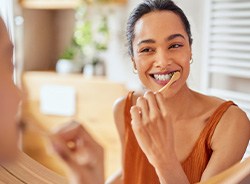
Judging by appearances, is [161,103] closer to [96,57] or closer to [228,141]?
[228,141]

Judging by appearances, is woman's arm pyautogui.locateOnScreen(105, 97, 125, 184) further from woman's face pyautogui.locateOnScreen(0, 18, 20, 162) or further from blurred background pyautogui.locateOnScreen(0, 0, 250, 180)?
woman's face pyautogui.locateOnScreen(0, 18, 20, 162)

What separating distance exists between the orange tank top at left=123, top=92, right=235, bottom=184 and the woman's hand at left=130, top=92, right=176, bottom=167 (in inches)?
1.0

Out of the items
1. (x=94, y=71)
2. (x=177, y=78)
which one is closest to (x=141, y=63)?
(x=177, y=78)

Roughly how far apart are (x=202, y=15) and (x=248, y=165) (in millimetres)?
132

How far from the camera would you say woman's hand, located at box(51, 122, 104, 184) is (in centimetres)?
23

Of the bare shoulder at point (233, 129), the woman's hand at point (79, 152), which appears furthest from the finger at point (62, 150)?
the bare shoulder at point (233, 129)

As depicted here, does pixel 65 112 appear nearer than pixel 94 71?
Yes

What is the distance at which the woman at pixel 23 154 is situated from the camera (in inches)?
8.6

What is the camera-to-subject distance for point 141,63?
29cm

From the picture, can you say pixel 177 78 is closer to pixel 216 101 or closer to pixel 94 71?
pixel 216 101

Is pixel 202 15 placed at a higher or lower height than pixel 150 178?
higher

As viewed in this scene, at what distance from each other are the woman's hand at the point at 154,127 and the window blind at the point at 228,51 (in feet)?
0.31

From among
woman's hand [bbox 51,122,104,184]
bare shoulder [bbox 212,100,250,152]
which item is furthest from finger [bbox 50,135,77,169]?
bare shoulder [bbox 212,100,250,152]

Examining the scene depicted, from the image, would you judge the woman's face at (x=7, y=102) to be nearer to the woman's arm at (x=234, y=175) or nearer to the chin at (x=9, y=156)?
the chin at (x=9, y=156)
